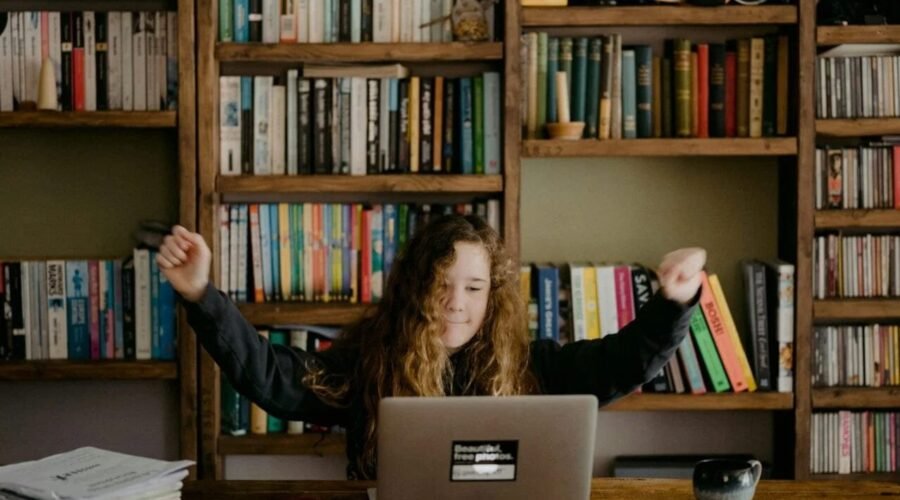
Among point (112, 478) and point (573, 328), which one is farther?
point (573, 328)

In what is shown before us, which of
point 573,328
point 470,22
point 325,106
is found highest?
point 470,22

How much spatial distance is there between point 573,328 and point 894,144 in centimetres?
96

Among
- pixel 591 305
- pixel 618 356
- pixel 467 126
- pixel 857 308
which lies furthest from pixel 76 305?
pixel 857 308

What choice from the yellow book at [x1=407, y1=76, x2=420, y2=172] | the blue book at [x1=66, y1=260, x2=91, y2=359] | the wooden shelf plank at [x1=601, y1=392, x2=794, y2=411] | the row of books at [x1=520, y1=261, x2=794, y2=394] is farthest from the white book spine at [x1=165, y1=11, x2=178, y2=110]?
the wooden shelf plank at [x1=601, y1=392, x2=794, y2=411]

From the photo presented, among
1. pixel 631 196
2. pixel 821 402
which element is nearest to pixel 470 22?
pixel 631 196

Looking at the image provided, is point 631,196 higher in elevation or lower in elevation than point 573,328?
higher

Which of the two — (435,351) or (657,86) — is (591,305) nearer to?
(657,86)

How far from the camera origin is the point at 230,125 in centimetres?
296

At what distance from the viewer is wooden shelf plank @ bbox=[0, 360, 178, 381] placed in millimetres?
2918

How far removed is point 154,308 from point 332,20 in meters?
0.88

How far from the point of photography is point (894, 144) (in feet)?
9.77

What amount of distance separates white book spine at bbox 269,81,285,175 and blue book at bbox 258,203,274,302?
110 millimetres

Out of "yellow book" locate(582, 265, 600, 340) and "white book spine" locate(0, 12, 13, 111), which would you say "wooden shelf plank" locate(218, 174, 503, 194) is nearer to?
"yellow book" locate(582, 265, 600, 340)

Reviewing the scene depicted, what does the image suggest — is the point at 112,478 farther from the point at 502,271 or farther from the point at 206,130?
the point at 206,130
